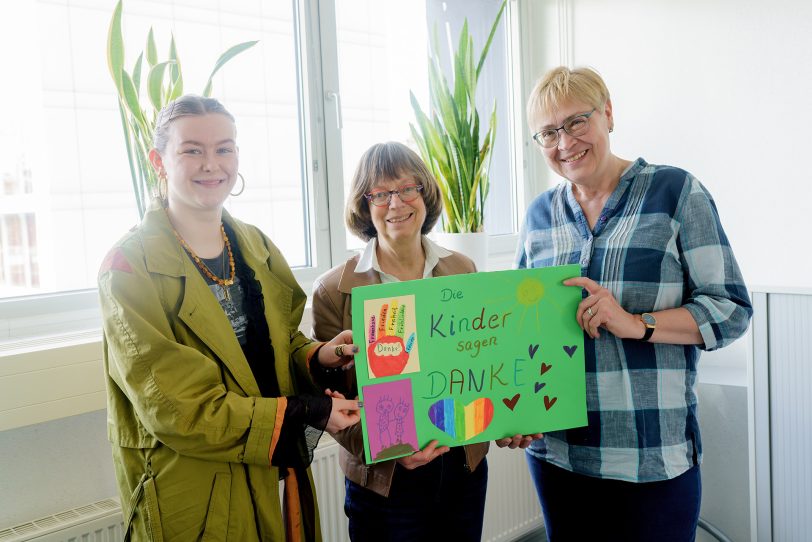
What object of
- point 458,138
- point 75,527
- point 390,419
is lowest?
point 75,527

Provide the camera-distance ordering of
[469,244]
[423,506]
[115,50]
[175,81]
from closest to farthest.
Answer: [423,506]
[115,50]
[175,81]
[469,244]

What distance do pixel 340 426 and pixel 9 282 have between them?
4.04 feet

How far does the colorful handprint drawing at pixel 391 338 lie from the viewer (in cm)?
133

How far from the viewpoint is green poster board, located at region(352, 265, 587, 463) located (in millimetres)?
A: 1344

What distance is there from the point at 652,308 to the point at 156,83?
143 centimetres

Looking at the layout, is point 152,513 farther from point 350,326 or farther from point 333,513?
point 333,513

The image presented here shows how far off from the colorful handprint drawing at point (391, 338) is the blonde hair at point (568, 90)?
0.56 metres

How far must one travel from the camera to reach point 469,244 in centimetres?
270

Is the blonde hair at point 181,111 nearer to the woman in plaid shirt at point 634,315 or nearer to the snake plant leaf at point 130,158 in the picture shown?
the snake plant leaf at point 130,158

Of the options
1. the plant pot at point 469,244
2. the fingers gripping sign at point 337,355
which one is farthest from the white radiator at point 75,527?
the plant pot at point 469,244

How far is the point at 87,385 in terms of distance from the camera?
166 cm

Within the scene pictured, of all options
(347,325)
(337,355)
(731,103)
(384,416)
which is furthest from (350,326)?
(731,103)

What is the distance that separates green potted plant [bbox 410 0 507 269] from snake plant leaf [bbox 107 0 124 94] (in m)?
1.20

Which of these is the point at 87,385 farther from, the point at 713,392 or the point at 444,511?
the point at 713,392
